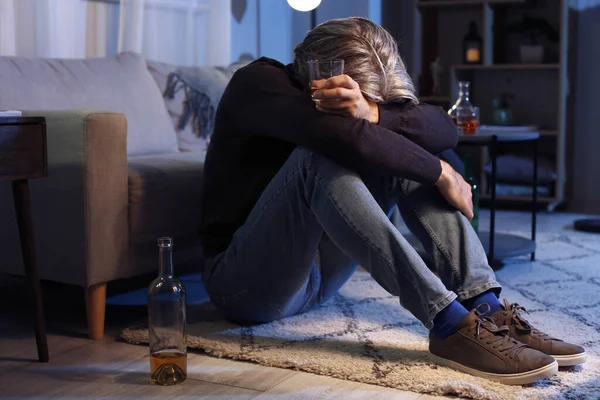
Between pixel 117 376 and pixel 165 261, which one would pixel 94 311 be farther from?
pixel 165 261

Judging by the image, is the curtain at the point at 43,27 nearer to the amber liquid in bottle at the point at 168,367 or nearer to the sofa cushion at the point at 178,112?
the sofa cushion at the point at 178,112

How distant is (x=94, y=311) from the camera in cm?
190

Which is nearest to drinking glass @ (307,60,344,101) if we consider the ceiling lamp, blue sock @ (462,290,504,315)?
blue sock @ (462,290,504,315)

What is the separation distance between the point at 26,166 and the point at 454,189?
2.87 feet

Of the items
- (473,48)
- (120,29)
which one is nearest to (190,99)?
(120,29)

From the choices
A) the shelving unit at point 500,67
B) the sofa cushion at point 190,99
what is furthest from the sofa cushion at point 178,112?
the shelving unit at point 500,67

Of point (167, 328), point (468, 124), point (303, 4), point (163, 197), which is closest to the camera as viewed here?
point (167, 328)

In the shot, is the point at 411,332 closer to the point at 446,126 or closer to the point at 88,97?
the point at 446,126

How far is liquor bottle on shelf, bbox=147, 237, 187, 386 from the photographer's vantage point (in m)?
1.56

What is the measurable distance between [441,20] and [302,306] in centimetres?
324

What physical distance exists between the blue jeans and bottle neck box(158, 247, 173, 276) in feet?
0.68

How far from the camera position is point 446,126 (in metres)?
1.80

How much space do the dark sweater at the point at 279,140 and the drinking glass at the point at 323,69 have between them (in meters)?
0.09

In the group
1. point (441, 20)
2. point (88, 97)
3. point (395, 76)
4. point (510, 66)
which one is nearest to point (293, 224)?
point (395, 76)
